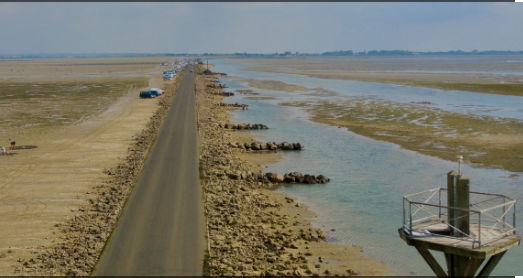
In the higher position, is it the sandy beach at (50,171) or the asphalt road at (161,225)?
the asphalt road at (161,225)

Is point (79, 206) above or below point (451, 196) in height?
below

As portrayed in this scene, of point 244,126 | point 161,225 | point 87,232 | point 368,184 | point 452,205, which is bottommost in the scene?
point 368,184

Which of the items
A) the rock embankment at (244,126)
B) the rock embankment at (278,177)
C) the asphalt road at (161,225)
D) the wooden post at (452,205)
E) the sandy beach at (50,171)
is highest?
the wooden post at (452,205)

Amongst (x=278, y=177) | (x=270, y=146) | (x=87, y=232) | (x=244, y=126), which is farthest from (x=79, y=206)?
(x=244, y=126)

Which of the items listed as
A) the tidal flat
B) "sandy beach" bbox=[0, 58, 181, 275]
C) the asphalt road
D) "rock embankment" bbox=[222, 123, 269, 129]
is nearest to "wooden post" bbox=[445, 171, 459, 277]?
the asphalt road

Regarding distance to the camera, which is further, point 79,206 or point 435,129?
point 435,129

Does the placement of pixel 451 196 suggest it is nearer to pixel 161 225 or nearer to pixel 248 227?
pixel 248 227

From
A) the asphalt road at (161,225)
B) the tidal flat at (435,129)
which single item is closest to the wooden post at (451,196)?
the asphalt road at (161,225)

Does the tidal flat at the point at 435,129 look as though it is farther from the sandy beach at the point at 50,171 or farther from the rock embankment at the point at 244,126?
the sandy beach at the point at 50,171
